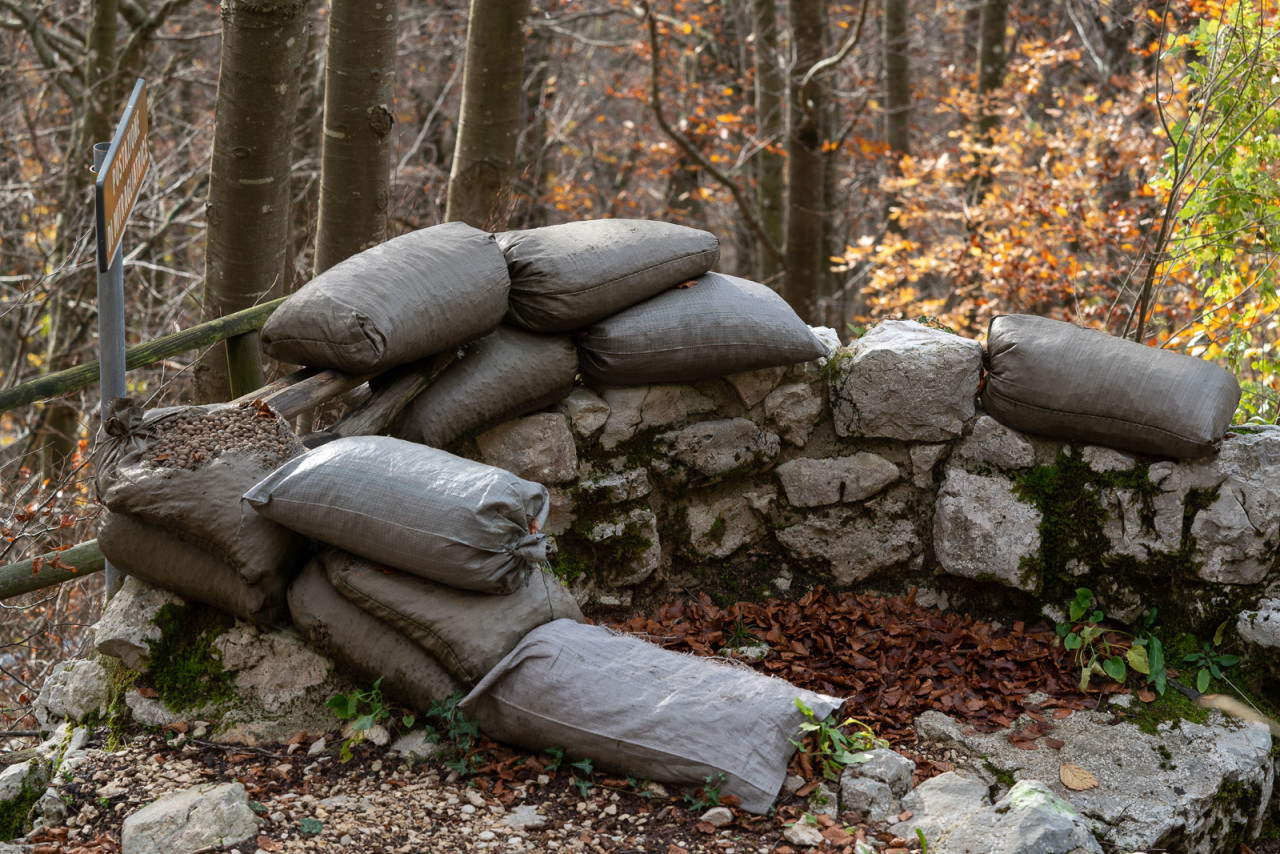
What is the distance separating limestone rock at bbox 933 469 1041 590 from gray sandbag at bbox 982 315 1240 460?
0.28 metres

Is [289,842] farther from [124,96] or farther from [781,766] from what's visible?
[124,96]

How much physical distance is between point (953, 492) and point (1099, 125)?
635 cm

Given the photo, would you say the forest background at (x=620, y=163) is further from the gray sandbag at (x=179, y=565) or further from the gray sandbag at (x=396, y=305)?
the gray sandbag at (x=396, y=305)

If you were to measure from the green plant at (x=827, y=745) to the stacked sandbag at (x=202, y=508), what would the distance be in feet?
5.07

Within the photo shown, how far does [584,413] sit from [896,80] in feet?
25.2

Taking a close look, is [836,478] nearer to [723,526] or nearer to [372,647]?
[723,526]

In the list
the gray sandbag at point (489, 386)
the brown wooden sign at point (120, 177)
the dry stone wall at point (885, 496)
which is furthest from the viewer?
the dry stone wall at point (885, 496)

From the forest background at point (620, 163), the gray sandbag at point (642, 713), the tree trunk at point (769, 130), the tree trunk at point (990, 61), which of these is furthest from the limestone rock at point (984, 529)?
the tree trunk at point (990, 61)

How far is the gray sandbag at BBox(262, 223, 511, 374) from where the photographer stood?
3.10 m

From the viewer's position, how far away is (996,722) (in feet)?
11.0

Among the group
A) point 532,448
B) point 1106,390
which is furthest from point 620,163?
point 1106,390

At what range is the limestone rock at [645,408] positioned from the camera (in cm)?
376

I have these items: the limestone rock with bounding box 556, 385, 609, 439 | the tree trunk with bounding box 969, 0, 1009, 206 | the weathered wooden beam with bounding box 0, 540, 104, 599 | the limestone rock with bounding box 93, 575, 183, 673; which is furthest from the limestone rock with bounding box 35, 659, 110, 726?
the tree trunk with bounding box 969, 0, 1009, 206

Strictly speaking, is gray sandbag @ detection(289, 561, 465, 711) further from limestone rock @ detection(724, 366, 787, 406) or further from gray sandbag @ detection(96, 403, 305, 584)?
limestone rock @ detection(724, 366, 787, 406)
